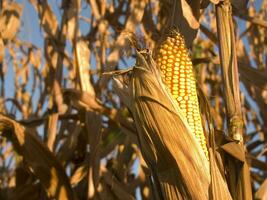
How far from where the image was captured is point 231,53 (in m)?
1.96

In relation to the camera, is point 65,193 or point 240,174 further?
point 65,193

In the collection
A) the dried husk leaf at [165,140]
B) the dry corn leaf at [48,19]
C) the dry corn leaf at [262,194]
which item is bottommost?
the dry corn leaf at [262,194]

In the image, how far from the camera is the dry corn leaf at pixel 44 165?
9.66ft

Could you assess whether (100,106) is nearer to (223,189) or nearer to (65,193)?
(65,193)

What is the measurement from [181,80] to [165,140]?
23 centimetres

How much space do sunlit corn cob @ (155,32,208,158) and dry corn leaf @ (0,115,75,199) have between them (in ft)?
4.42

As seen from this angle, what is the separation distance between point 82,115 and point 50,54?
1.02 metres

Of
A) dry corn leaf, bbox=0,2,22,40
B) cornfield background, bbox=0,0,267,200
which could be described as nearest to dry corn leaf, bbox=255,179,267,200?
cornfield background, bbox=0,0,267,200

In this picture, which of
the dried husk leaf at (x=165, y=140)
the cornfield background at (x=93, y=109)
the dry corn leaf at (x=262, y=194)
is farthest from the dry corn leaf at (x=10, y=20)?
the dry corn leaf at (x=262, y=194)

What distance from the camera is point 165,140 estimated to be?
5.77 ft

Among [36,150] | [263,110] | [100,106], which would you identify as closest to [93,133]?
[100,106]

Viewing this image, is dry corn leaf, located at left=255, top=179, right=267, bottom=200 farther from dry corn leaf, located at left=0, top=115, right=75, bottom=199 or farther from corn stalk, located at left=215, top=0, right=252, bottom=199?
dry corn leaf, located at left=0, top=115, right=75, bottom=199

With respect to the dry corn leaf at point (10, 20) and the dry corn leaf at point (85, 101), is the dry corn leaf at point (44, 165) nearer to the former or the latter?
the dry corn leaf at point (85, 101)

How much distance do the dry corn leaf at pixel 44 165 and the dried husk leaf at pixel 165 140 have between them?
4.08ft
